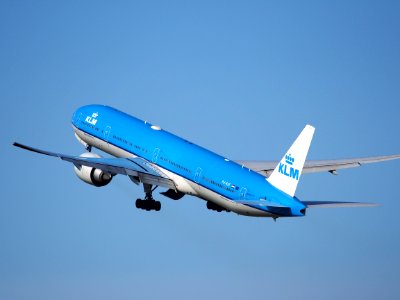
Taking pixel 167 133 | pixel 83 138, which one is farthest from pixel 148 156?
pixel 83 138

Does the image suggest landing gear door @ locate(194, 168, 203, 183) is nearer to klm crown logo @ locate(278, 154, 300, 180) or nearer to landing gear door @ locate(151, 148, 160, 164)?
landing gear door @ locate(151, 148, 160, 164)

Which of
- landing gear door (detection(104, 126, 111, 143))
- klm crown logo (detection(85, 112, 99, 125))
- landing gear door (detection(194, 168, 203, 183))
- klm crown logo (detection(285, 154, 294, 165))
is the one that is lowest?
landing gear door (detection(194, 168, 203, 183))

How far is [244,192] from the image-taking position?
8219 cm

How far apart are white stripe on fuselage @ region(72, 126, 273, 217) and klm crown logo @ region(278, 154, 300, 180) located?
289 centimetres

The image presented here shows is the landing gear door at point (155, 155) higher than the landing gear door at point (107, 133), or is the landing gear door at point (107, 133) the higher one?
the landing gear door at point (107, 133)

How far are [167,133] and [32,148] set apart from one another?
12178mm

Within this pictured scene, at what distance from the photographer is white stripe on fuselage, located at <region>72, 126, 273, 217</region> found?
82.3 metres

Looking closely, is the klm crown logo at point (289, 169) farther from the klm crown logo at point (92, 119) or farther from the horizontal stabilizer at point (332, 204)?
the klm crown logo at point (92, 119)

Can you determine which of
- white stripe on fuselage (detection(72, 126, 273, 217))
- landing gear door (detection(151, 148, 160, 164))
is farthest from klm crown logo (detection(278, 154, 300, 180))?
landing gear door (detection(151, 148, 160, 164))

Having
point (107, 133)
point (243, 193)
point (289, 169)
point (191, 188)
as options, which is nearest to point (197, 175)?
point (191, 188)

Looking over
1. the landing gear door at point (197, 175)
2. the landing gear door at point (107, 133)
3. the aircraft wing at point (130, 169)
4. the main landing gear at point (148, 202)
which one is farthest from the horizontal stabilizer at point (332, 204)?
the landing gear door at point (107, 133)

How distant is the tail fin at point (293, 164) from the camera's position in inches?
3100

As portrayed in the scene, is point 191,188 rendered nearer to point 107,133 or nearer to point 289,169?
point 289,169

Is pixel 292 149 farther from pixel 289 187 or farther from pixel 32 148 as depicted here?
pixel 32 148
